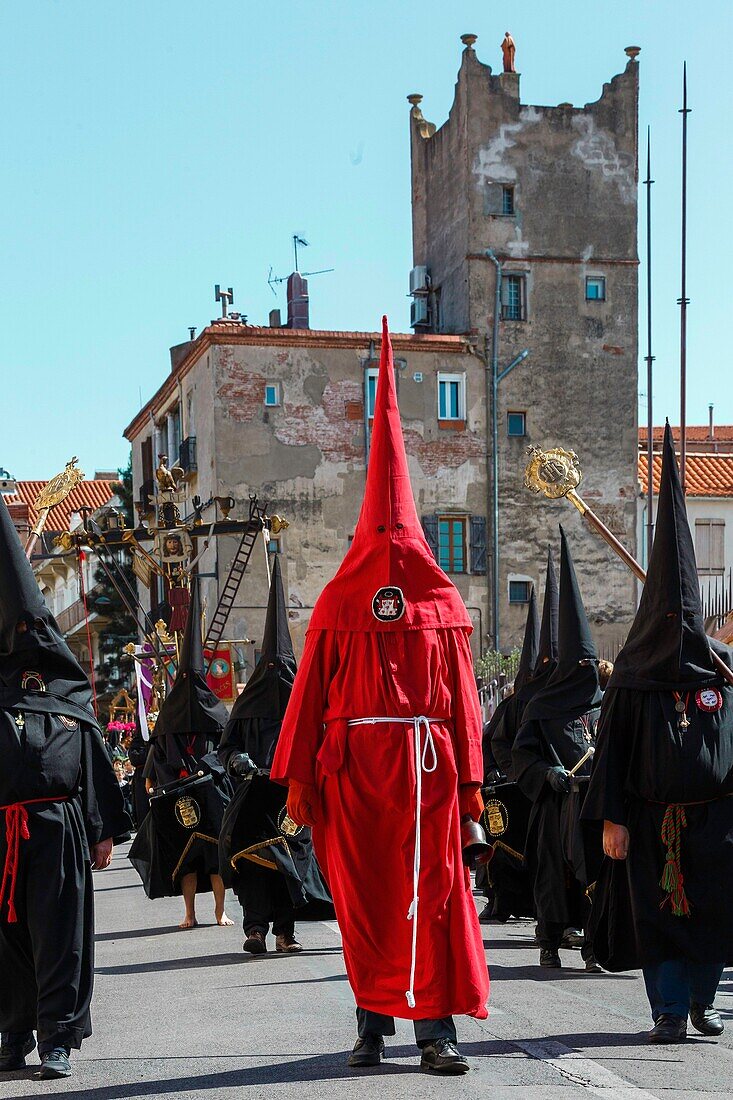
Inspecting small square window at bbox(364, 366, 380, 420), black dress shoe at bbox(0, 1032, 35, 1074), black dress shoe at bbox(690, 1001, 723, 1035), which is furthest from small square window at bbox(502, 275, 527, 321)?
black dress shoe at bbox(0, 1032, 35, 1074)

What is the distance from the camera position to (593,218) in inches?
1842

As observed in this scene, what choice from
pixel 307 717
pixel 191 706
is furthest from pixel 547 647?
pixel 307 717

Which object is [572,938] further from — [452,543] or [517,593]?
[517,593]

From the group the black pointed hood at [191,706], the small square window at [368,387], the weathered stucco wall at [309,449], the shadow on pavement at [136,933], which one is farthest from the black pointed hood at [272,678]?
the small square window at [368,387]

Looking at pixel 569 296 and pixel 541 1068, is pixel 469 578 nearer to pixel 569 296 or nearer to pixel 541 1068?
pixel 569 296

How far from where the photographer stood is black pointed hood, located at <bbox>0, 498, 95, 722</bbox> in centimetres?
750

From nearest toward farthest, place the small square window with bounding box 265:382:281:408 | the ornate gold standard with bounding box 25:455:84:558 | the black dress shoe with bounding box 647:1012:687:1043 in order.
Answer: the black dress shoe with bounding box 647:1012:687:1043 < the ornate gold standard with bounding box 25:455:84:558 < the small square window with bounding box 265:382:281:408

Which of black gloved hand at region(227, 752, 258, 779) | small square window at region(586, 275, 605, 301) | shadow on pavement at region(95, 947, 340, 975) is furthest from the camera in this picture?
small square window at region(586, 275, 605, 301)

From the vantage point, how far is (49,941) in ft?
23.8

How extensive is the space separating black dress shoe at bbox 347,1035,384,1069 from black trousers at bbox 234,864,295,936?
476cm

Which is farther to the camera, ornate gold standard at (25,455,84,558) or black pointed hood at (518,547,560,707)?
ornate gold standard at (25,455,84,558)

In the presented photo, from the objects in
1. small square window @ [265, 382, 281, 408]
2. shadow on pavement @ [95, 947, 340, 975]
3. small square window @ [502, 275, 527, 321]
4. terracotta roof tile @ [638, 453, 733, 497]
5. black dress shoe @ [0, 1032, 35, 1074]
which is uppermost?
small square window @ [502, 275, 527, 321]

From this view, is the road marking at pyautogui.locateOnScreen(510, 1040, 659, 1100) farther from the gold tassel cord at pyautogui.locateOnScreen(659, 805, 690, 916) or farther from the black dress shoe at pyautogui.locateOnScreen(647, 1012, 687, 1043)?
the gold tassel cord at pyautogui.locateOnScreen(659, 805, 690, 916)

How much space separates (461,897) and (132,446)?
53620 millimetres
